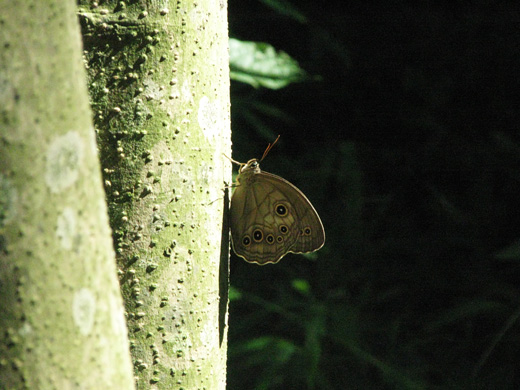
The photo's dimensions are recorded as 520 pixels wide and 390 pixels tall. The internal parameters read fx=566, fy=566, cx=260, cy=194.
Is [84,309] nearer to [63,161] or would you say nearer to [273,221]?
[63,161]

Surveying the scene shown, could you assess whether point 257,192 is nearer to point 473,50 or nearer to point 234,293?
point 234,293

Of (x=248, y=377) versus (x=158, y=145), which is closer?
(x=158, y=145)

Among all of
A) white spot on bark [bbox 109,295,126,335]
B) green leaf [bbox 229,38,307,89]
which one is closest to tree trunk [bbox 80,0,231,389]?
white spot on bark [bbox 109,295,126,335]

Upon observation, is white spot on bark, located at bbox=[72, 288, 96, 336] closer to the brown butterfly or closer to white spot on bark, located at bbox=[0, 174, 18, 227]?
white spot on bark, located at bbox=[0, 174, 18, 227]

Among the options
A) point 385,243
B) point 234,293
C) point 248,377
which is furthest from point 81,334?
point 385,243

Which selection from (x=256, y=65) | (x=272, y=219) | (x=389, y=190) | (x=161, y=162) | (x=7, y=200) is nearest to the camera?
(x=7, y=200)

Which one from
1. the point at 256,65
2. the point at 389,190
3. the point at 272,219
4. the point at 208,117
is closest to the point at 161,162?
the point at 208,117
